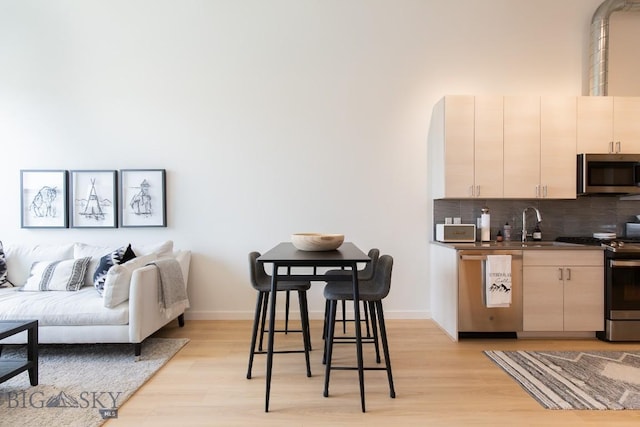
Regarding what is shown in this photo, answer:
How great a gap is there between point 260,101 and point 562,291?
11.8ft

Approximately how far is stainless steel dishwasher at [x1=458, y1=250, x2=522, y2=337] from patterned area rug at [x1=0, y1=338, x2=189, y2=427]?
259 centimetres

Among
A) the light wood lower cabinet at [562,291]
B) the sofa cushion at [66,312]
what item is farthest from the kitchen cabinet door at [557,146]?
the sofa cushion at [66,312]

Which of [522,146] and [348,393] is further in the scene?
[522,146]

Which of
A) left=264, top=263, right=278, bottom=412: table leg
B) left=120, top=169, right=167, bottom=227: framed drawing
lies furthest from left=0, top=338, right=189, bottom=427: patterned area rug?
left=120, top=169, right=167, bottom=227: framed drawing

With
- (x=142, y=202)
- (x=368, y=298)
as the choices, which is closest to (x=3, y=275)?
(x=142, y=202)

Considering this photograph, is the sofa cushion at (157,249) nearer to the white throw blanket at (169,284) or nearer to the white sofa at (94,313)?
the white throw blanket at (169,284)

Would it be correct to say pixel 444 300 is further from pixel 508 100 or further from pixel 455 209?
pixel 508 100

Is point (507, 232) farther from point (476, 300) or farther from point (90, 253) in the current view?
point (90, 253)

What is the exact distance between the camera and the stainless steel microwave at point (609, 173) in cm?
362

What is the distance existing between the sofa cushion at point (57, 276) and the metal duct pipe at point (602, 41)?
5.53 m

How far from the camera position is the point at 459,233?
12.3 ft

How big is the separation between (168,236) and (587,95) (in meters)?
4.85

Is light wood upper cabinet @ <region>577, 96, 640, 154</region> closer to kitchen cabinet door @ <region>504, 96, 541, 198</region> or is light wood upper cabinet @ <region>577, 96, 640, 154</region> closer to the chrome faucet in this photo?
kitchen cabinet door @ <region>504, 96, 541, 198</region>

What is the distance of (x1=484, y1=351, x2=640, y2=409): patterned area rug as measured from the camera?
7.64 ft
